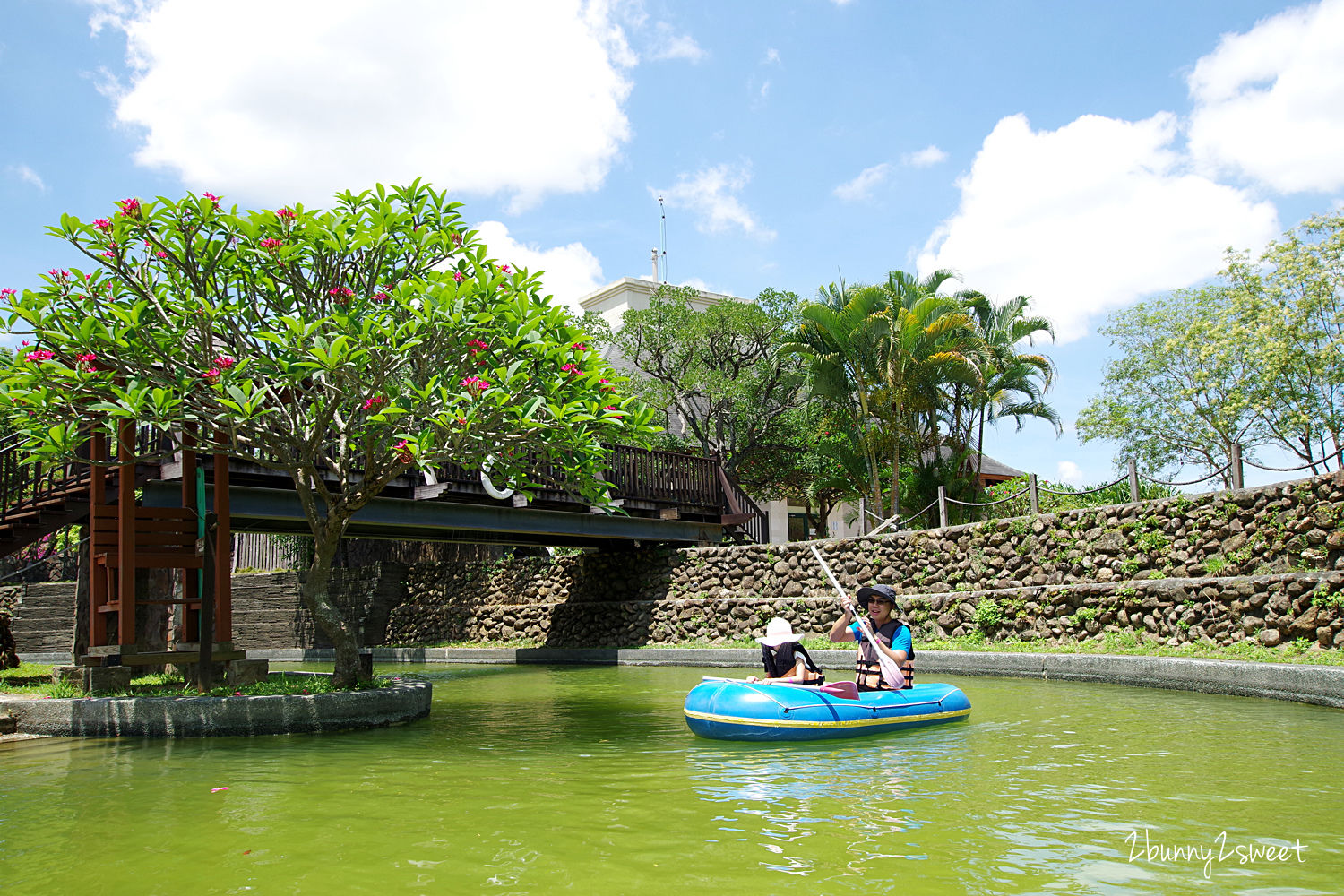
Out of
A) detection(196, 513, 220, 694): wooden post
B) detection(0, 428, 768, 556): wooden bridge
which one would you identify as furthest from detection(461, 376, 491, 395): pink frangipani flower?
detection(196, 513, 220, 694): wooden post

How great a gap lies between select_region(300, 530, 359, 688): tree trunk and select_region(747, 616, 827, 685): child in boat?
474 cm

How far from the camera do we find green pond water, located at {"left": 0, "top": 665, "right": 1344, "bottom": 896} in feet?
15.3

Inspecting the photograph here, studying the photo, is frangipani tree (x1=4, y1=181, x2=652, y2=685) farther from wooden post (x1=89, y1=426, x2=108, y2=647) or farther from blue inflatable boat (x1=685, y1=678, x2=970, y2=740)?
blue inflatable boat (x1=685, y1=678, x2=970, y2=740)

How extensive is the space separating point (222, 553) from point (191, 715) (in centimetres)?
248

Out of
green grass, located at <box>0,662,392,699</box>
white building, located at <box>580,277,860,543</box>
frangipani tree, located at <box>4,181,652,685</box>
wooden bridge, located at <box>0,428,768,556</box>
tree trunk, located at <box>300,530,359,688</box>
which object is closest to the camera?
frangipani tree, located at <box>4,181,652,685</box>

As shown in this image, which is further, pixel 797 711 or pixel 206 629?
pixel 206 629

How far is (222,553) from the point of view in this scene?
1168 cm

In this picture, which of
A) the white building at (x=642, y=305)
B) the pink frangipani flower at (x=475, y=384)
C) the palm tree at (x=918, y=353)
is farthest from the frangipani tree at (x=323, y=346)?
the white building at (x=642, y=305)

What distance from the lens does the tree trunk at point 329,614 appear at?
428 inches

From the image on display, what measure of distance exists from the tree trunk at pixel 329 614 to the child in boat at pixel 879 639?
219 inches

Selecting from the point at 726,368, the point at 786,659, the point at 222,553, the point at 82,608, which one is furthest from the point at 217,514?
the point at 726,368

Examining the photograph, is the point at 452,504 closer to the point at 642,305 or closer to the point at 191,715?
the point at 191,715

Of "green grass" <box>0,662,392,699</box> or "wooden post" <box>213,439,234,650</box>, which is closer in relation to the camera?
"green grass" <box>0,662,392,699</box>

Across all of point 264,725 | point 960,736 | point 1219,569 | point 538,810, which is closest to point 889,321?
point 1219,569
